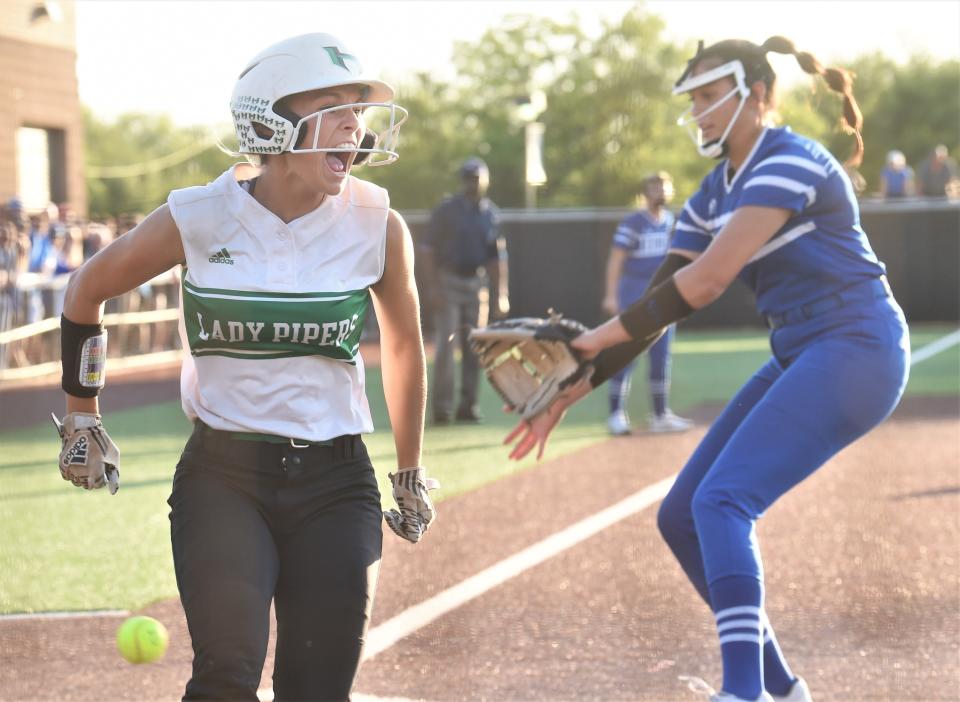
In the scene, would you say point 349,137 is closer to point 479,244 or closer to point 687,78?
point 687,78

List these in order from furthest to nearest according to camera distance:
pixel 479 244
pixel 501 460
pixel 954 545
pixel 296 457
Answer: pixel 479 244, pixel 501 460, pixel 954 545, pixel 296 457

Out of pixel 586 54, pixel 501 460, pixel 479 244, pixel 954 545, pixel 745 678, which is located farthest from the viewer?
pixel 586 54

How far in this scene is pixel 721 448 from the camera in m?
4.72

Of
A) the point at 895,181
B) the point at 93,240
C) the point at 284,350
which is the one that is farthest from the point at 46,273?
the point at 895,181

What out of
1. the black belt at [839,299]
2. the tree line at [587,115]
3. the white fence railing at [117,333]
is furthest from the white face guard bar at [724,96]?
the tree line at [587,115]

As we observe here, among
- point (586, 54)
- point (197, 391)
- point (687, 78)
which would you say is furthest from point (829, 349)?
point (586, 54)

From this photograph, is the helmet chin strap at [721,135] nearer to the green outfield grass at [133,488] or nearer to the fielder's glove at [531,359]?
the fielder's glove at [531,359]

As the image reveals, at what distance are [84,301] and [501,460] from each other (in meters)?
7.88

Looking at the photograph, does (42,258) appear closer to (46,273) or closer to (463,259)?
(46,273)

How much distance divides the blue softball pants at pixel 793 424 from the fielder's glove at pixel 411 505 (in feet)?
2.79

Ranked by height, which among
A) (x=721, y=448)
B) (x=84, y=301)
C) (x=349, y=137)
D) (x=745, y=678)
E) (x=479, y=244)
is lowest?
(x=479, y=244)

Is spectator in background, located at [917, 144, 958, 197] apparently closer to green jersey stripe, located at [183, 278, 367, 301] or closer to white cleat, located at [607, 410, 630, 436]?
white cleat, located at [607, 410, 630, 436]

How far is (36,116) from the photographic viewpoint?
24.2 meters

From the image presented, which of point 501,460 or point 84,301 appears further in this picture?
point 501,460
